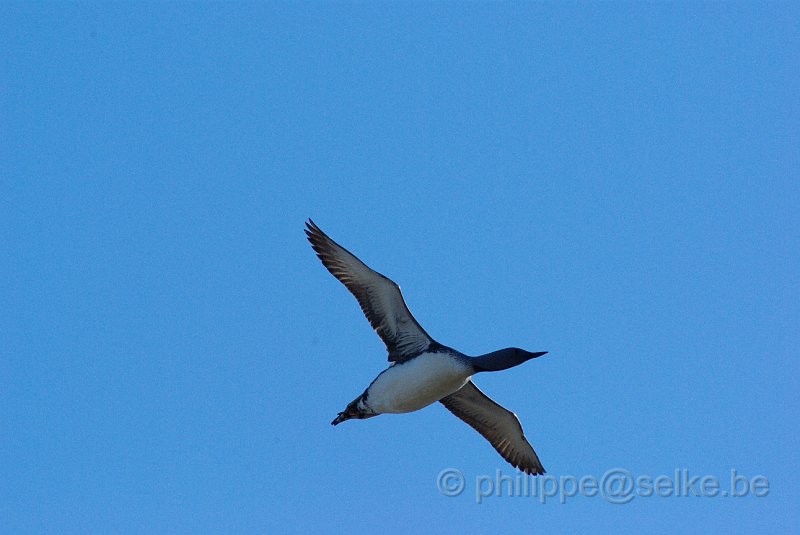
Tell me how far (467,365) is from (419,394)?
835 millimetres

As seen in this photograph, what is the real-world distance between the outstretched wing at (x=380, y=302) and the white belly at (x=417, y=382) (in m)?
0.37

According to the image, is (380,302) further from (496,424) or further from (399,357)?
(496,424)

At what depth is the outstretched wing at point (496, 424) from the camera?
17.5 metres

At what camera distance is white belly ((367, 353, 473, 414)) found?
15586mm

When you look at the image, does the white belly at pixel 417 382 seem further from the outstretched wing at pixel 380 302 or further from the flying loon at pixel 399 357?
the outstretched wing at pixel 380 302

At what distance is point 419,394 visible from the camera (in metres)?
15.7

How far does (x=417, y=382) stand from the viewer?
15586 mm

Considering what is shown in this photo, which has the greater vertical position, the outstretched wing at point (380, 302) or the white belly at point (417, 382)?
the outstretched wing at point (380, 302)

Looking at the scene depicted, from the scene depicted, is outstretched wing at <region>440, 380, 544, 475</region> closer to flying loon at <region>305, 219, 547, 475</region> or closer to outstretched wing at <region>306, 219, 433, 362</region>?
flying loon at <region>305, 219, 547, 475</region>

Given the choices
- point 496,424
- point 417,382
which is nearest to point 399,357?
point 417,382

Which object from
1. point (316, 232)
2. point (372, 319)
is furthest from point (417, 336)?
point (316, 232)

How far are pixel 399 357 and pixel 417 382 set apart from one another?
30.8 inches

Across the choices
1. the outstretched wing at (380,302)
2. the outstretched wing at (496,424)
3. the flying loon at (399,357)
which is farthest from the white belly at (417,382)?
the outstretched wing at (496,424)

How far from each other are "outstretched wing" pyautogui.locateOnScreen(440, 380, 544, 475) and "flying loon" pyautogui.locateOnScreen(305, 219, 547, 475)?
5 centimetres
